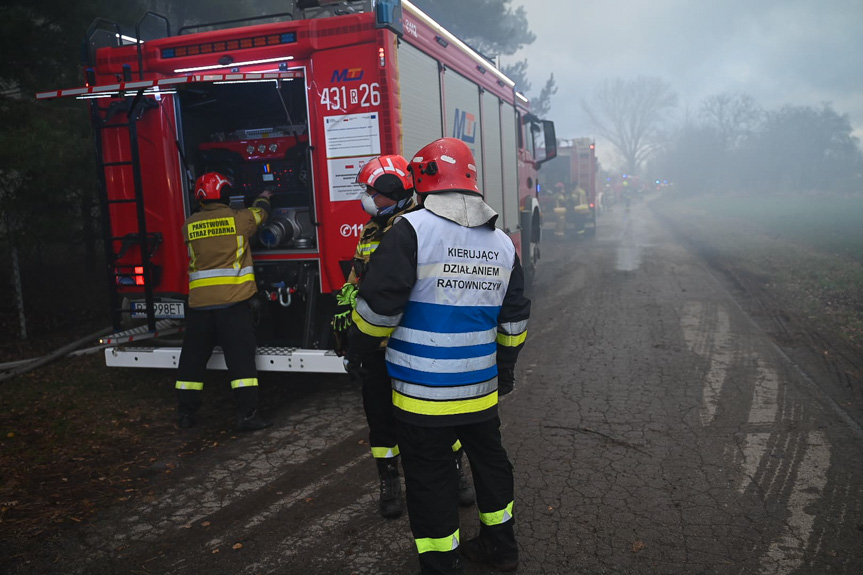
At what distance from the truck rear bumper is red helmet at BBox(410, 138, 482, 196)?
2.50 meters

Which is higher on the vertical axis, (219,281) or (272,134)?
(272,134)

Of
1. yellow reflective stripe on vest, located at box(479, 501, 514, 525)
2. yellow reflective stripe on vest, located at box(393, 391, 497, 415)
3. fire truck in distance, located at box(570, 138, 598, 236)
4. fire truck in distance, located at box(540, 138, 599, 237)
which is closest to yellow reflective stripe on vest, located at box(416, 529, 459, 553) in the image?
yellow reflective stripe on vest, located at box(479, 501, 514, 525)

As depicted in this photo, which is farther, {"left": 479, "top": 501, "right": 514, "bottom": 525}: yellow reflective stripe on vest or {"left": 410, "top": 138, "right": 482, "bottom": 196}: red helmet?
{"left": 479, "top": 501, "right": 514, "bottom": 525}: yellow reflective stripe on vest

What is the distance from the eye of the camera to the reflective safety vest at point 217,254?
5.27 meters

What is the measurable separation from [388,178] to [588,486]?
2174 mm

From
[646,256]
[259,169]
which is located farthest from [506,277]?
[646,256]

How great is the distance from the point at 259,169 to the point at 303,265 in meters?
1.35

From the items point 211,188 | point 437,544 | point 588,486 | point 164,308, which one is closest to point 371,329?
point 437,544

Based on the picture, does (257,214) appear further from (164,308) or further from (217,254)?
(164,308)

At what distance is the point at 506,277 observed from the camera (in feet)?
9.95

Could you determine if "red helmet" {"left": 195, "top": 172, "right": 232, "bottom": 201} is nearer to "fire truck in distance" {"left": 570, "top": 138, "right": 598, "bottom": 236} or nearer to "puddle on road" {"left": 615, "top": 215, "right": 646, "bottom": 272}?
"puddle on road" {"left": 615, "top": 215, "right": 646, "bottom": 272}

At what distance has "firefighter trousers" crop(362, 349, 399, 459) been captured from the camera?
3.62m

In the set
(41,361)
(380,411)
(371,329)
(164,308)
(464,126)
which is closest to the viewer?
(371,329)

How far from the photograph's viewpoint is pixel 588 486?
397cm
